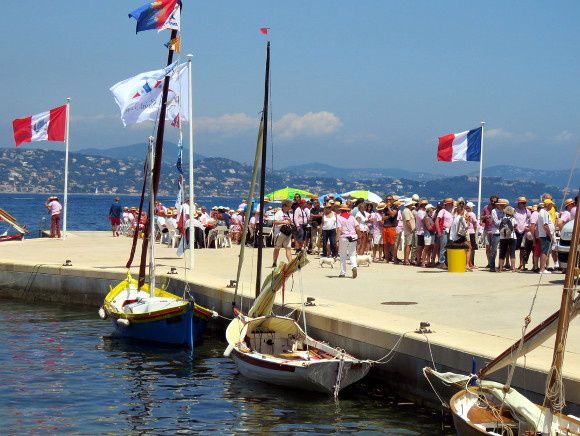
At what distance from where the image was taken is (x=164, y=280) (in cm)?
2659

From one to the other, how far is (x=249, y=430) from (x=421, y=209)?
1467cm

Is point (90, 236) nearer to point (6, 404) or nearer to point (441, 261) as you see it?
point (441, 261)

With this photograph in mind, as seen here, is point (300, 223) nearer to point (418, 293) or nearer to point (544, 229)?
point (544, 229)

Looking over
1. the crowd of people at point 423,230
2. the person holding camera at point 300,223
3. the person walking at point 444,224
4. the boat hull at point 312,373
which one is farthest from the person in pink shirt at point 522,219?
the boat hull at point 312,373

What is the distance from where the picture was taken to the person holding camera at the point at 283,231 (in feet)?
90.1

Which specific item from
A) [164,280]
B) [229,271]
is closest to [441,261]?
[229,271]

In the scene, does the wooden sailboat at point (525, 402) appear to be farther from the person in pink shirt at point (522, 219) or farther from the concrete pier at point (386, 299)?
the person in pink shirt at point (522, 219)

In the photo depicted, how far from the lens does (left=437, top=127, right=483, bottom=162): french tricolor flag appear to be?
38688mm

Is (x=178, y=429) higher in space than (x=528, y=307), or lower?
lower

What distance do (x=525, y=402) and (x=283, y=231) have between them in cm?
1553

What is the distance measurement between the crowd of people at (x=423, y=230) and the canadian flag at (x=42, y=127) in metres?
10.7

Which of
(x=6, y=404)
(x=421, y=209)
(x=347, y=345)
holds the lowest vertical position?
(x=6, y=404)

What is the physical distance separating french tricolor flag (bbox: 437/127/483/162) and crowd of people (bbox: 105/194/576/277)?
504cm

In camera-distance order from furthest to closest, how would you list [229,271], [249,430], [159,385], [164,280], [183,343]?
[229,271], [164,280], [183,343], [159,385], [249,430]
